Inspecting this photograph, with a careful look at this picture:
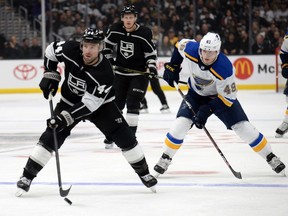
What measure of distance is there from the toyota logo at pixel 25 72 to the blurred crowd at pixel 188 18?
121 centimetres

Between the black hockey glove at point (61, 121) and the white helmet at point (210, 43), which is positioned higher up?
the white helmet at point (210, 43)

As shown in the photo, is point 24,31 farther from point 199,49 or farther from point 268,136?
point 199,49

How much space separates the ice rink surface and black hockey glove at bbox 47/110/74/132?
1.40 feet

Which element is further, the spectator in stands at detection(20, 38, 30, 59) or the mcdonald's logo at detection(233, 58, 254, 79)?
the mcdonald's logo at detection(233, 58, 254, 79)

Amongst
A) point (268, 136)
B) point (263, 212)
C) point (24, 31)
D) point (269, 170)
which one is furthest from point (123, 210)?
point (24, 31)

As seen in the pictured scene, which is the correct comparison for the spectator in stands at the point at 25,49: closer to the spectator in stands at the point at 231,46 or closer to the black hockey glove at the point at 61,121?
the spectator in stands at the point at 231,46

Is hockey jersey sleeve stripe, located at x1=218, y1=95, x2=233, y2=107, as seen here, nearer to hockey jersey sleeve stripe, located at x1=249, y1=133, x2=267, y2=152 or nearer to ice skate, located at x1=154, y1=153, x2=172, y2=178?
hockey jersey sleeve stripe, located at x1=249, y1=133, x2=267, y2=152

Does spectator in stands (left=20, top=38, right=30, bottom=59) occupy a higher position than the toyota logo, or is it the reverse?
spectator in stands (left=20, top=38, right=30, bottom=59)

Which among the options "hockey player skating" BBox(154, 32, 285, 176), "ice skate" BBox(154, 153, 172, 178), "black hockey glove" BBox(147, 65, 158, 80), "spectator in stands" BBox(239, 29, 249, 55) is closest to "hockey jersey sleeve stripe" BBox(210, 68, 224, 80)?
"hockey player skating" BBox(154, 32, 285, 176)

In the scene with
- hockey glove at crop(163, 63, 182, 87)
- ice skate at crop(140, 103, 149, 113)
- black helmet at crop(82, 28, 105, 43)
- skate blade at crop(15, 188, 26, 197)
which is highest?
black helmet at crop(82, 28, 105, 43)

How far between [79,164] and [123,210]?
2.06 meters

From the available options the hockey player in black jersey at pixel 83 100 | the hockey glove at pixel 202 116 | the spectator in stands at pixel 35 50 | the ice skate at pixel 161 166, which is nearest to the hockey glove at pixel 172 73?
the hockey glove at pixel 202 116

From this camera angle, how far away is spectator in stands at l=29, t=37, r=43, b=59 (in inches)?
647

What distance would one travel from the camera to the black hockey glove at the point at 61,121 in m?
4.91
